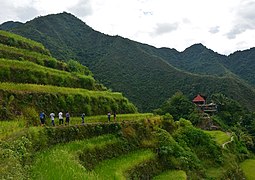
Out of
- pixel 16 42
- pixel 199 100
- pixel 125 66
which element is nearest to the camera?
pixel 16 42

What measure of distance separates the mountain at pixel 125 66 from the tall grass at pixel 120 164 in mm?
47357

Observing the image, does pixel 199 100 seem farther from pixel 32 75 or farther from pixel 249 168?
pixel 32 75

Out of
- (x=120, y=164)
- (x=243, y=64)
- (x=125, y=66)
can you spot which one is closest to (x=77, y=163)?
(x=120, y=164)

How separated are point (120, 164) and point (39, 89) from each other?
806cm

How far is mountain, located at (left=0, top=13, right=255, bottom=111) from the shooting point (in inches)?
3041

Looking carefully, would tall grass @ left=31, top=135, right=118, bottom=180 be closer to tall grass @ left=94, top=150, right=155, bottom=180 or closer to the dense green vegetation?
tall grass @ left=94, top=150, right=155, bottom=180

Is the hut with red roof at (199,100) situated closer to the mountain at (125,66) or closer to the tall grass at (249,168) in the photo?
the mountain at (125,66)

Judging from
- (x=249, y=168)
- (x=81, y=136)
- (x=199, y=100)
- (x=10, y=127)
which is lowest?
(x=249, y=168)

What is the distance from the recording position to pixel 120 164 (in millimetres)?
18203

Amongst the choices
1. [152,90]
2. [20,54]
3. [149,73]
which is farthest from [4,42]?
[149,73]

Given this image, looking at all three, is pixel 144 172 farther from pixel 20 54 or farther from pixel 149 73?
pixel 149 73

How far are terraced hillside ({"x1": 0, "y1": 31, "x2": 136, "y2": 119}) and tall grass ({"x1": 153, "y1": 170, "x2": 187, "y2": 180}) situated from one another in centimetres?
791

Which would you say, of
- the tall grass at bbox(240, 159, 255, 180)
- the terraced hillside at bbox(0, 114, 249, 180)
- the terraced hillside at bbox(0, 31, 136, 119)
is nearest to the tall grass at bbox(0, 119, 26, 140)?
the terraced hillside at bbox(0, 114, 249, 180)

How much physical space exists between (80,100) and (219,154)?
13288 millimetres
